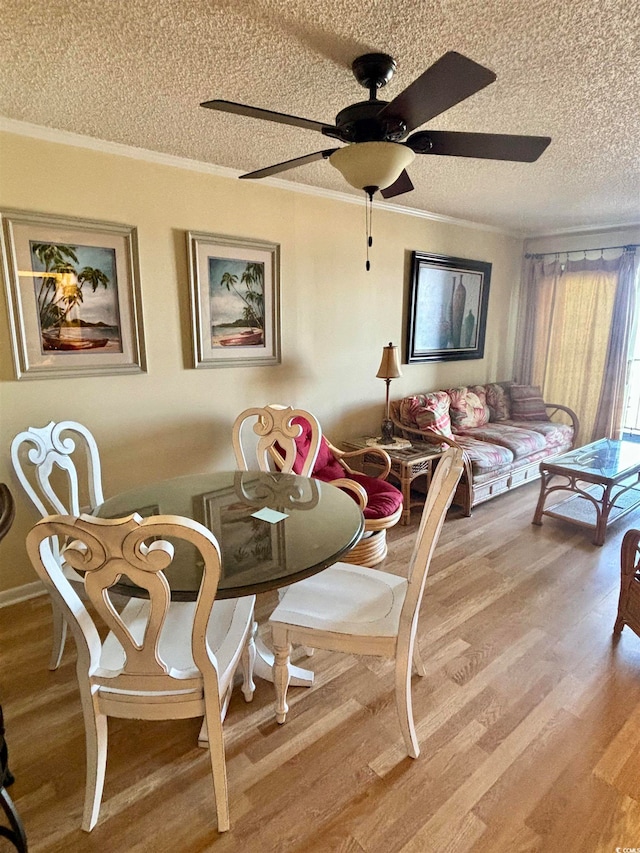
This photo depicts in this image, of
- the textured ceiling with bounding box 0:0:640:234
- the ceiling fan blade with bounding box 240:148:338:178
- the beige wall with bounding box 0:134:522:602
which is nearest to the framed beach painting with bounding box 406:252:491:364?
the beige wall with bounding box 0:134:522:602

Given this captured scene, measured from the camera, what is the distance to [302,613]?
1.65 m

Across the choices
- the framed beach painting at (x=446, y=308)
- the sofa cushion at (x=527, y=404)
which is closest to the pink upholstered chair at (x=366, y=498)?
the framed beach painting at (x=446, y=308)

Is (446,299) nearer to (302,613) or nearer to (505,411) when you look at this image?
(505,411)

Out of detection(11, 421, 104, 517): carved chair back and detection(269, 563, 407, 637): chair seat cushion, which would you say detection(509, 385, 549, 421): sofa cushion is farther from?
detection(11, 421, 104, 517): carved chair back

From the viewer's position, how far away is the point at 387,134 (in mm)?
1508

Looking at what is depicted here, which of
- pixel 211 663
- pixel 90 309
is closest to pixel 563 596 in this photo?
pixel 211 663

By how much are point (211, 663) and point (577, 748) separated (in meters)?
1.39

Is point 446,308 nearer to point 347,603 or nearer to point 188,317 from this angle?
point 188,317

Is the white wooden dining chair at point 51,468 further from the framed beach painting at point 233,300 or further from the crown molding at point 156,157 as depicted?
the crown molding at point 156,157

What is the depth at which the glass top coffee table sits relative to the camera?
3.19 metres

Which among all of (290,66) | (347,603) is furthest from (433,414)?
(290,66)

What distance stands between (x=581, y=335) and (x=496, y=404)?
118 centimetres

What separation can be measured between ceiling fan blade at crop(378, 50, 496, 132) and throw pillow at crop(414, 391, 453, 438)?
258cm

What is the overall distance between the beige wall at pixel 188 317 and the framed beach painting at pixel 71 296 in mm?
66
